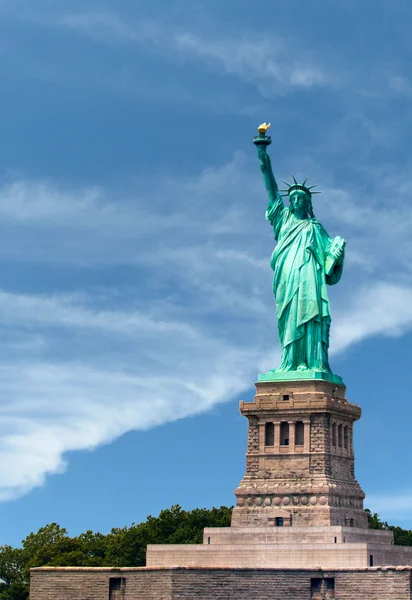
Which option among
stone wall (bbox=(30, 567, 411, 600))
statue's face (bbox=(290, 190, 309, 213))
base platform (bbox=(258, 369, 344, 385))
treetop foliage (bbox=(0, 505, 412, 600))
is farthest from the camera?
treetop foliage (bbox=(0, 505, 412, 600))

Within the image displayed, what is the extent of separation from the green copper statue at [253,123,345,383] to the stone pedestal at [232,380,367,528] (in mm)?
1042

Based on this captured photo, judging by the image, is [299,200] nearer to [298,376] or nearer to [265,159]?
[265,159]

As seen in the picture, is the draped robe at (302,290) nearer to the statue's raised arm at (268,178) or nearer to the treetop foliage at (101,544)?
the statue's raised arm at (268,178)

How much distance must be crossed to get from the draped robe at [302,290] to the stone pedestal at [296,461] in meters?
1.50

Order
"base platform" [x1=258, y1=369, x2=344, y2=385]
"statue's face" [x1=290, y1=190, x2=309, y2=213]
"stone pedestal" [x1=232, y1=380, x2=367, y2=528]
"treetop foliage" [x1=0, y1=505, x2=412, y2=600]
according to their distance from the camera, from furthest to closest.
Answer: "treetop foliage" [x1=0, y1=505, x2=412, y2=600]
"statue's face" [x1=290, y1=190, x2=309, y2=213]
"base platform" [x1=258, y1=369, x2=344, y2=385]
"stone pedestal" [x1=232, y1=380, x2=367, y2=528]

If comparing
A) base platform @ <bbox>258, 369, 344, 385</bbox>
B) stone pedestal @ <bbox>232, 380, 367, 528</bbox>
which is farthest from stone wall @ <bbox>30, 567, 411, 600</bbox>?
base platform @ <bbox>258, 369, 344, 385</bbox>

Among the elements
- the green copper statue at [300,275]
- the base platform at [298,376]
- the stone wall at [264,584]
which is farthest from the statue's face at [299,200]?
the stone wall at [264,584]

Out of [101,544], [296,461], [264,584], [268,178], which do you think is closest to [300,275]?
[268,178]

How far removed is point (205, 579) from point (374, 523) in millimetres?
24620

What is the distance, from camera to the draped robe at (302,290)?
60938 mm

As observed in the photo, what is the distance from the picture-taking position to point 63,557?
7038 cm

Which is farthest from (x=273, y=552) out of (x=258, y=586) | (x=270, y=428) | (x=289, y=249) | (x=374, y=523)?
(x=374, y=523)

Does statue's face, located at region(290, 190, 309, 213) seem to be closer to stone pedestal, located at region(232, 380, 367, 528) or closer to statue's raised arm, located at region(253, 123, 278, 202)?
statue's raised arm, located at region(253, 123, 278, 202)

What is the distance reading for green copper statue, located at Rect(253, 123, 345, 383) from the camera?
6091cm
